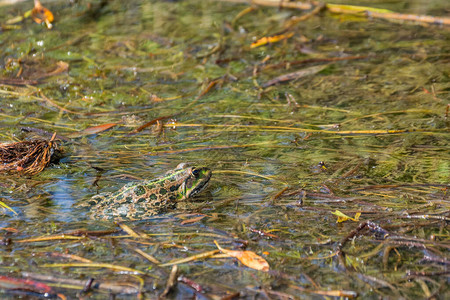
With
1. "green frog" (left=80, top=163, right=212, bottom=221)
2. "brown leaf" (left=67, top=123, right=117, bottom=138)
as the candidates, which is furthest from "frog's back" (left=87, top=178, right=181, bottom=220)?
"brown leaf" (left=67, top=123, right=117, bottom=138)

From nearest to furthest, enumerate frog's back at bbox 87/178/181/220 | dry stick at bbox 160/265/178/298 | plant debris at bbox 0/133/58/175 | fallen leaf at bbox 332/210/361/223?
dry stick at bbox 160/265/178/298, fallen leaf at bbox 332/210/361/223, frog's back at bbox 87/178/181/220, plant debris at bbox 0/133/58/175

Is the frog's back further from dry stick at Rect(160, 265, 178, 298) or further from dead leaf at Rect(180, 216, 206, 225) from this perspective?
dry stick at Rect(160, 265, 178, 298)

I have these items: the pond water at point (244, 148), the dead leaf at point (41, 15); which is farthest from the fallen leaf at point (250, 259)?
the dead leaf at point (41, 15)

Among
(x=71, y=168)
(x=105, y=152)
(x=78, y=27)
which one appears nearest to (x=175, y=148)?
(x=105, y=152)

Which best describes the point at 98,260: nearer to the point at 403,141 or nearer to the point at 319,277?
the point at 319,277

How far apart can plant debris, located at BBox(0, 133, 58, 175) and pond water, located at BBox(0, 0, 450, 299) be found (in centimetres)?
15

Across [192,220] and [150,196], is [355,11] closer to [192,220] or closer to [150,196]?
[150,196]

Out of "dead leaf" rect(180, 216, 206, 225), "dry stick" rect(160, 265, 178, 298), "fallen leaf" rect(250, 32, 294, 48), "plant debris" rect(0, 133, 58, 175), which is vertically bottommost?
"dead leaf" rect(180, 216, 206, 225)

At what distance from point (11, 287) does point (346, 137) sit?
3.41 meters

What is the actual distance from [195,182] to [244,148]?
3.28ft

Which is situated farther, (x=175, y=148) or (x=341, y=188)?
(x=175, y=148)

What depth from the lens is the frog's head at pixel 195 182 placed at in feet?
14.3

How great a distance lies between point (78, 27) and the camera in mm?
9352

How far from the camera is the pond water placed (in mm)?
3398
